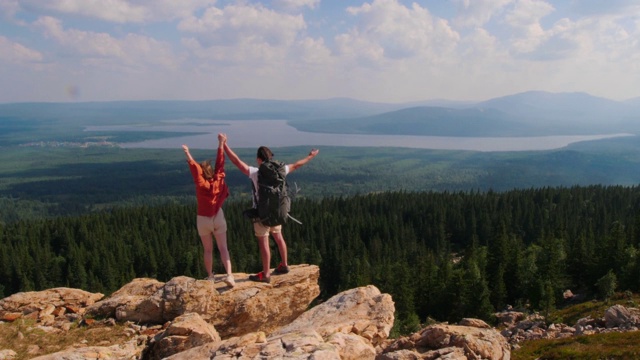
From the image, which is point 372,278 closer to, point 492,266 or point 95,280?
point 492,266

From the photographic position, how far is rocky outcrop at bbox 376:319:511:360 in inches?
396

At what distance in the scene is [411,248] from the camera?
294 feet

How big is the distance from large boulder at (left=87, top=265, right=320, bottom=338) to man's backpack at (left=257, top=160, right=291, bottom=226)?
266 cm

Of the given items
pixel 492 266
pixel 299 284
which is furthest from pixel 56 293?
pixel 492 266

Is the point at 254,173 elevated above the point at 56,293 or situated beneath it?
elevated above

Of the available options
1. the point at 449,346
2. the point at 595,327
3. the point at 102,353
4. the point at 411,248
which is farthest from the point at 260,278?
the point at 411,248

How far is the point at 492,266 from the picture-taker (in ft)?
186

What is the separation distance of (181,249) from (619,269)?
211 ft

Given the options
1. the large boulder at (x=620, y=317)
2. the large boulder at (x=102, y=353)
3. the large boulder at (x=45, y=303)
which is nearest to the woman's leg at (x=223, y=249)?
the large boulder at (x=102, y=353)

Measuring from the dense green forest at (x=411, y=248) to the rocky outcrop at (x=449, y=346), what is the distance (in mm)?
32693

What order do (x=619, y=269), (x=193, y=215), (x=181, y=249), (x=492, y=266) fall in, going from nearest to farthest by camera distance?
1. (x=619, y=269)
2. (x=492, y=266)
3. (x=181, y=249)
4. (x=193, y=215)

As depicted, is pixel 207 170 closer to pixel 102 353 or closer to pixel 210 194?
pixel 210 194

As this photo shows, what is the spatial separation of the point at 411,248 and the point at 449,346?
267 ft

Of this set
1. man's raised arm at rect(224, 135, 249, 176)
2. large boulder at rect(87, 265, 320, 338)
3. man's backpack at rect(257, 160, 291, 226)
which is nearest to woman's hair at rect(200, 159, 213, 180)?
man's raised arm at rect(224, 135, 249, 176)
